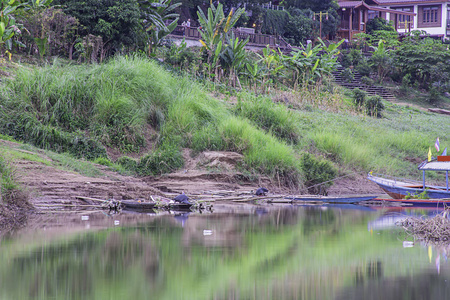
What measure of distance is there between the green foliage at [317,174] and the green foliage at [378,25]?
1506 inches

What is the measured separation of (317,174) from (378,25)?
132ft

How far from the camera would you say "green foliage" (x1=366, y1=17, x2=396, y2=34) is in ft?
183

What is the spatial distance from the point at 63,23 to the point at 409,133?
612 inches

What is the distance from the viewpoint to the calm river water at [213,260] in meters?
7.30

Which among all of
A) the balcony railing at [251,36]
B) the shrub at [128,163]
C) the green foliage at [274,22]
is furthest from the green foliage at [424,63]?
the shrub at [128,163]

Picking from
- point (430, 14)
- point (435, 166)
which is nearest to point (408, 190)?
point (435, 166)

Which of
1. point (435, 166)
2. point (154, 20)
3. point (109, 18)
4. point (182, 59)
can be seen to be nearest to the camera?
point (435, 166)

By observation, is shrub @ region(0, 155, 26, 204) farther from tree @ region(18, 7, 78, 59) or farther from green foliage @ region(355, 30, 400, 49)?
green foliage @ region(355, 30, 400, 49)

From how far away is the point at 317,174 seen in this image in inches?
786

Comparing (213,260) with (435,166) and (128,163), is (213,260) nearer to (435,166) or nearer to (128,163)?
(128,163)

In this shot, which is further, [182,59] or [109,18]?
[182,59]

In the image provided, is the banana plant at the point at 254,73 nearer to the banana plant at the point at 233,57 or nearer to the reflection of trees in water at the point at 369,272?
the banana plant at the point at 233,57

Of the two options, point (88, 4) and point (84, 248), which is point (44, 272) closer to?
point (84, 248)

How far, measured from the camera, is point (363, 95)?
107 feet
